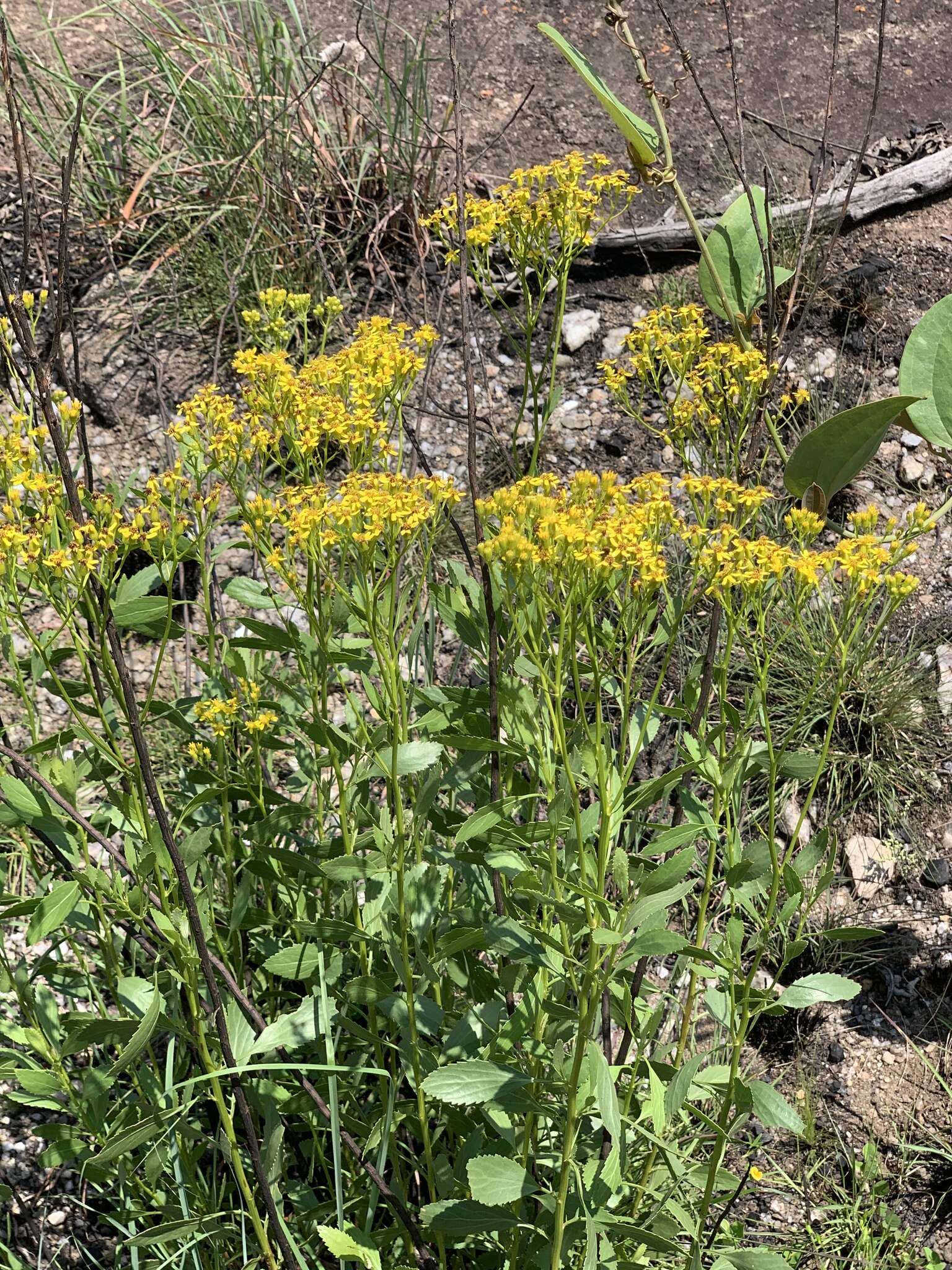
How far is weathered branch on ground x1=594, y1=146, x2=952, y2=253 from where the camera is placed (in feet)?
14.1

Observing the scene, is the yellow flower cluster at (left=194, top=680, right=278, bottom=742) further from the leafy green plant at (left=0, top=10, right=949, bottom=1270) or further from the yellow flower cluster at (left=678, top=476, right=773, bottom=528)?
the yellow flower cluster at (left=678, top=476, right=773, bottom=528)

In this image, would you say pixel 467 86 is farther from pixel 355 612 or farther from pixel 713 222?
pixel 355 612

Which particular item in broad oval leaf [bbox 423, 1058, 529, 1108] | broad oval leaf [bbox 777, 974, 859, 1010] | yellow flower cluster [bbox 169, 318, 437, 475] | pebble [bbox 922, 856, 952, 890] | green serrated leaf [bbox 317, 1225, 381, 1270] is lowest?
pebble [bbox 922, 856, 952, 890]

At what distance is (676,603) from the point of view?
9.50 feet

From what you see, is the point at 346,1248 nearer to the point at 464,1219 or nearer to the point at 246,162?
the point at 464,1219

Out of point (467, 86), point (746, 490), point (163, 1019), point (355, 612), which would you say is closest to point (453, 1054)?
point (163, 1019)

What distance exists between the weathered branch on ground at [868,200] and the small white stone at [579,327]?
30cm

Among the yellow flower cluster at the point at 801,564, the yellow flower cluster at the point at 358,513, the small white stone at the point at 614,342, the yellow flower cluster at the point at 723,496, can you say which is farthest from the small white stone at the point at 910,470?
the yellow flower cluster at the point at 358,513

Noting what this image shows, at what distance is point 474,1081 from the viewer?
5.13 feet

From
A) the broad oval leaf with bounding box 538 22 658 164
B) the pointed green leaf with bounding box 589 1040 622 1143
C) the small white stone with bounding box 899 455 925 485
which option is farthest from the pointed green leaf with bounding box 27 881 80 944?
the small white stone with bounding box 899 455 925 485

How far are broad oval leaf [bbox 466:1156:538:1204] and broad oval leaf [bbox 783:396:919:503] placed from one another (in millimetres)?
1227

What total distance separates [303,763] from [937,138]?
13.1 ft

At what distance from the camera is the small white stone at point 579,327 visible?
4258 mm

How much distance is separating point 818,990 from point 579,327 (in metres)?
3.04
